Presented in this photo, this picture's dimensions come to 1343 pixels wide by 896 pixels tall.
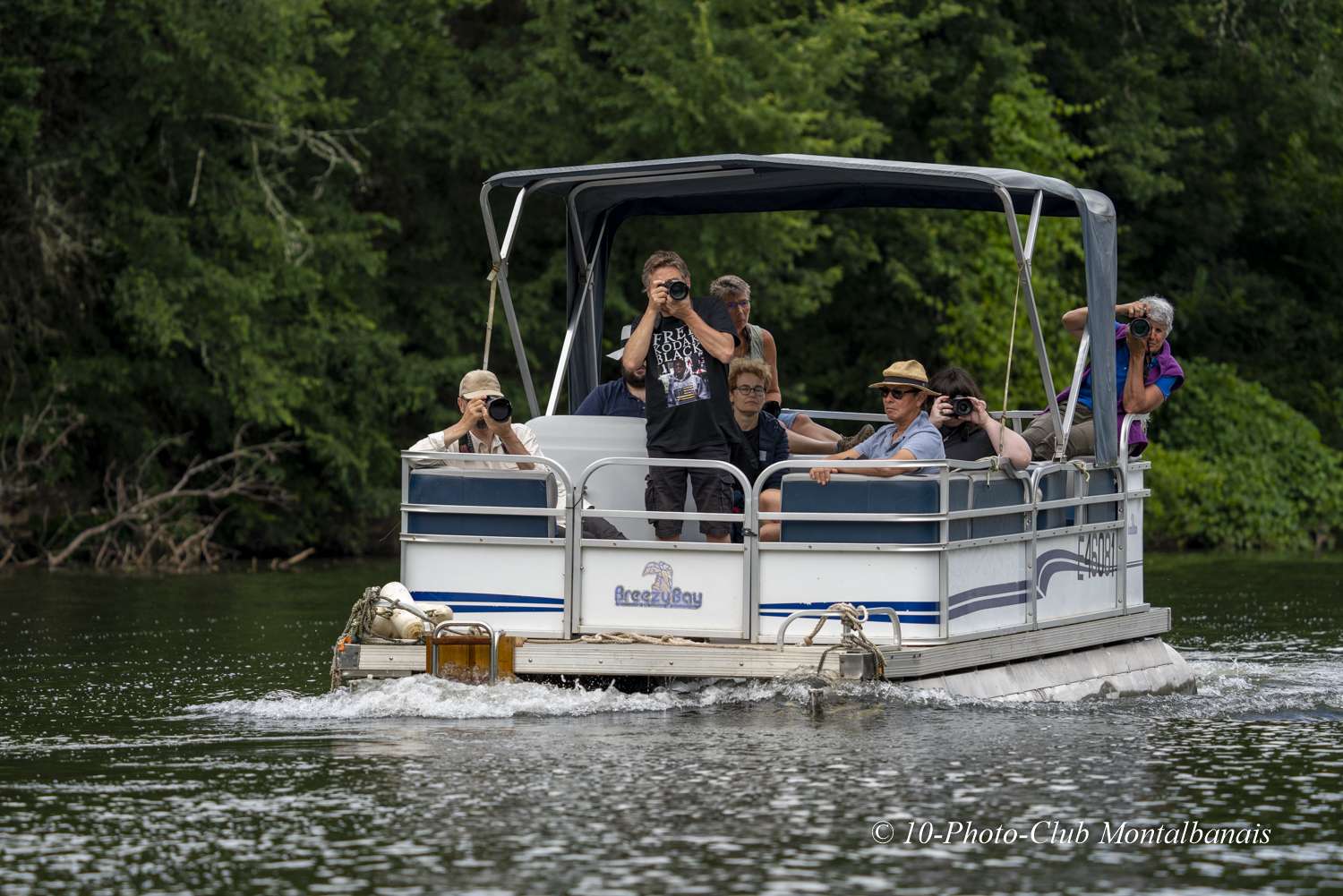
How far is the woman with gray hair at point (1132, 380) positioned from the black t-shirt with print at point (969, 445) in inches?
28.6

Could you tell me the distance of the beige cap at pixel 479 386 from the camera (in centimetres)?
938

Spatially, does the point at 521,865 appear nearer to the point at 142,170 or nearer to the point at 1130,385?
the point at 1130,385

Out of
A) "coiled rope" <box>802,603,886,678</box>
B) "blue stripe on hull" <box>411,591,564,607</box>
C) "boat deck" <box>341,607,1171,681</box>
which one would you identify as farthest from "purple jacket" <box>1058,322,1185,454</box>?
"blue stripe on hull" <box>411,591,564,607</box>

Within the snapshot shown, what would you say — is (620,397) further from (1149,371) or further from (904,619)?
(1149,371)

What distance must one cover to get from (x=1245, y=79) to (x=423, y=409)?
14491 millimetres

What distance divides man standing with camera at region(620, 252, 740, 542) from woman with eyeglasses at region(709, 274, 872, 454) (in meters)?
0.53

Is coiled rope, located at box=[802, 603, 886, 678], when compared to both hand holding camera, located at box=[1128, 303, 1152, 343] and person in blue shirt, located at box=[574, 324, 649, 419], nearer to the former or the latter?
person in blue shirt, located at box=[574, 324, 649, 419]

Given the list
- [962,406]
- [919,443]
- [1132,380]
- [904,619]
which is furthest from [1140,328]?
[904,619]

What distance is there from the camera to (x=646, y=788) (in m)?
7.05

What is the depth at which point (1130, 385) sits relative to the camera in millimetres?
10641

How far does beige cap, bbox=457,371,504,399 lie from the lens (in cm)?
938

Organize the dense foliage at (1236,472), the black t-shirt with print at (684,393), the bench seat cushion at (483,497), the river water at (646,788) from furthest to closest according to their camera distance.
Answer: the dense foliage at (1236,472), the black t-shirt with print at (684,393), the bench seat cushion at (483,497), the river water at (646,788)

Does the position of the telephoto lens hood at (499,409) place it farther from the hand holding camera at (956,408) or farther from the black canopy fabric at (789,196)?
the hand holding camera at (956,408)

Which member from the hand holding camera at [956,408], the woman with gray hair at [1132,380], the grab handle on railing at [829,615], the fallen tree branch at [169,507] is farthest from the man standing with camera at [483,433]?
the fallen tree branch at [169,507]
